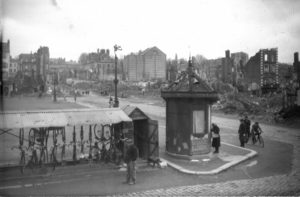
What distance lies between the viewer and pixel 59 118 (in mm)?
12656

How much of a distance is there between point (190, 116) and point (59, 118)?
19.0 feet

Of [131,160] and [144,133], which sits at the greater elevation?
[144,133]

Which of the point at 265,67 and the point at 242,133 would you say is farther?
the point at 265,67

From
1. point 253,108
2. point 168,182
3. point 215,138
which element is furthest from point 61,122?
point 253,108

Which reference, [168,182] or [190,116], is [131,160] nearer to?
[168,182]

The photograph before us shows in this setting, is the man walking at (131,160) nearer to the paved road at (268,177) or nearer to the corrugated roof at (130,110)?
the paved road at (268,177)

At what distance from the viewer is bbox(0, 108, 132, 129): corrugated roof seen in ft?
38.7

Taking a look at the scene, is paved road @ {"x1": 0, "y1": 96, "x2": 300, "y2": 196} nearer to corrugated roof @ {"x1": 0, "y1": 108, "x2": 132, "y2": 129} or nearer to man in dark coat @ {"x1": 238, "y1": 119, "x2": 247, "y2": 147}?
corrugated roof @ {"x1": 0, "y1": 108, "x2": 132, "y2": 129}

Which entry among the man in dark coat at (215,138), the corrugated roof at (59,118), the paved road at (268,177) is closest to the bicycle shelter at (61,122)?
the corrugated roof at (59,118)

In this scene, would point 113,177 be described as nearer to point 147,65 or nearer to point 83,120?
point 83,120

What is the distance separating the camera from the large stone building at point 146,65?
116688 millimetres

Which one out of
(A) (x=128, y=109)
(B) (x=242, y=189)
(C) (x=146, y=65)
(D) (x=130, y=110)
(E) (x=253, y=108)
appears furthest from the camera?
(C) (x=146, y=65)

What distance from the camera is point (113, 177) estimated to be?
11945mm

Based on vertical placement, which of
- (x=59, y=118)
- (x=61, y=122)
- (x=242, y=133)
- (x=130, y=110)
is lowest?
(x=242, y=133)
